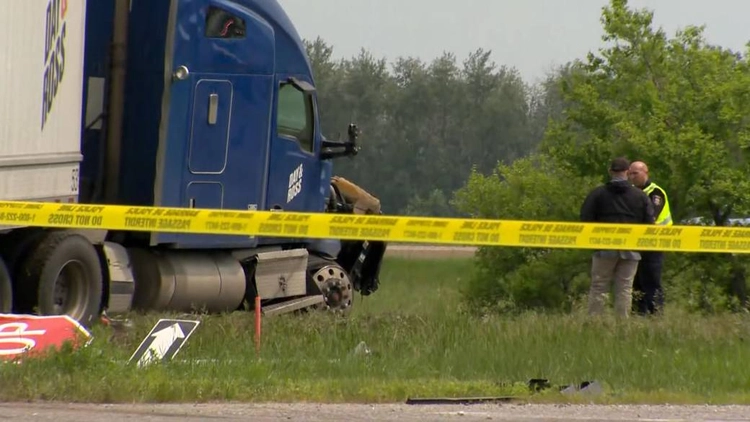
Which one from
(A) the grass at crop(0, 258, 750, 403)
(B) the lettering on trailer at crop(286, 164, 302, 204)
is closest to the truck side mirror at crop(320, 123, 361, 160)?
(B) the lettering on trailer at crop(286, 164, 302, 204)

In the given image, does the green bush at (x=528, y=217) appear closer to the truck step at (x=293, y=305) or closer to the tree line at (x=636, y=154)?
the tree line at (x=636, y=154)

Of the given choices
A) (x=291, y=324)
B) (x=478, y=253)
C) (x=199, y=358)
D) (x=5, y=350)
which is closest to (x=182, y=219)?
(x=291, y=324)

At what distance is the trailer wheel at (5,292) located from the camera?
11.2 metres

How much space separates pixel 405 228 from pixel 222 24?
295 centimetres

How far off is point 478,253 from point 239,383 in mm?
26915

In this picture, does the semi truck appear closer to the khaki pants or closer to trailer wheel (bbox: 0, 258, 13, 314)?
trailer wheel (bbox: 0, 258, 13, 314)

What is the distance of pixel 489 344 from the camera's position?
35.9 ft

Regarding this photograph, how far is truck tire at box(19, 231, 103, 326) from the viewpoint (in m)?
11.8

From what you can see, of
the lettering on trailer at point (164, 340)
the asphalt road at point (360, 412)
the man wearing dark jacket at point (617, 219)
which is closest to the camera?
the asphalt road at point (360, 412)

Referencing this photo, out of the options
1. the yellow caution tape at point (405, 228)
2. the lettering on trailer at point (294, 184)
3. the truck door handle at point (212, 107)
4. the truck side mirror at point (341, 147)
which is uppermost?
the truck door handle at point (212, 107)

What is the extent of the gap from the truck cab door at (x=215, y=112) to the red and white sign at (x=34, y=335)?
3.47 m

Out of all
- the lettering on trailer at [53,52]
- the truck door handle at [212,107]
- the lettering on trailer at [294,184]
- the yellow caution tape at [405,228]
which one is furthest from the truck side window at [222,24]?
the yellow caution tape at [405,228]

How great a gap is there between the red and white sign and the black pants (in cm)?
573

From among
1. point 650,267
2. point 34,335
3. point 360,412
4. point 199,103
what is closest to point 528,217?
point 650,267
